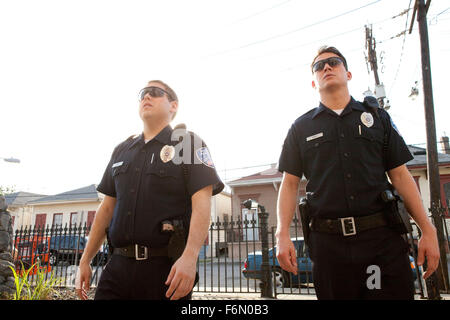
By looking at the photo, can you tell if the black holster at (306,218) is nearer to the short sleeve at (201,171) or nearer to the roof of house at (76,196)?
the short sleeve at (201,171)

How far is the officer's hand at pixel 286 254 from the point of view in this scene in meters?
2.06

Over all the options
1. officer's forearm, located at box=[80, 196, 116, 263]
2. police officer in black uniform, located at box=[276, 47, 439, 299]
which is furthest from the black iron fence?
police officer in black uniform, located at box=[276, 47, 439, 299]

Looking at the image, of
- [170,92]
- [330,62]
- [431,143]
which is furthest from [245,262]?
[330,62]

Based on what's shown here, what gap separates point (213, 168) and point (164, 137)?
579mm

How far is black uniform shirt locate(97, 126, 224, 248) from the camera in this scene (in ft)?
6.95

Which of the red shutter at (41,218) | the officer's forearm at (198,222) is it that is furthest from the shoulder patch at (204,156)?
the red shutter at (41,218)

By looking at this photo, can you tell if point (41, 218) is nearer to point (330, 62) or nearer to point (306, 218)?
point (306, 218)

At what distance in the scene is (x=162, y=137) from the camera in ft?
8.34

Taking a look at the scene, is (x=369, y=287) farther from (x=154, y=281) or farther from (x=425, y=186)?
(x=425, y=186)

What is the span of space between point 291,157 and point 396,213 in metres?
0.86

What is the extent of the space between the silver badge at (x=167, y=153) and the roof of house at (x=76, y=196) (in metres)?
28.3
